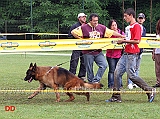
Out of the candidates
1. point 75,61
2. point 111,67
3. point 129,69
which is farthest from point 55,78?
point 75,61

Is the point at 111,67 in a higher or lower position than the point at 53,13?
lower

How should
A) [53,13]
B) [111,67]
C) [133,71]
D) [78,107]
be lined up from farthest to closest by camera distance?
1. [53,13]
2. [111,67]
3. [133,71]
4. [78,107]

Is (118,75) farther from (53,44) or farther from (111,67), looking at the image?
(111,67)

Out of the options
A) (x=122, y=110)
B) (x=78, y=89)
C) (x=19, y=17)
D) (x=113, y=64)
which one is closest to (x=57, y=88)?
(x=78, y=89)

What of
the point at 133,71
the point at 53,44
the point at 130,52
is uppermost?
the point at 53,44

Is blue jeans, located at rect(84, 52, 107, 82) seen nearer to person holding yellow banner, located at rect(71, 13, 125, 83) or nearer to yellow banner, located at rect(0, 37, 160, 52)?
person holding yellow banner, located at rect(71, 13, 125, 83)

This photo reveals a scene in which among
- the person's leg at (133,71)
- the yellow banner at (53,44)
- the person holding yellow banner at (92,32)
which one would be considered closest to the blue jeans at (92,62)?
the person holding yellow banner at (92,32)

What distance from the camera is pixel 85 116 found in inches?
284

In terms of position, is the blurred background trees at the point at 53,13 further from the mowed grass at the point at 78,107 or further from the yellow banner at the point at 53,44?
the mowed grass at the point at 78,107

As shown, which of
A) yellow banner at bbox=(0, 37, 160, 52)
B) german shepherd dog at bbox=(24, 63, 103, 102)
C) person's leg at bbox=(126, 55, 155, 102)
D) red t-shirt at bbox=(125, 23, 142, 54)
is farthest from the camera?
yellow banner at bbox=(0, 37, 160, 52)

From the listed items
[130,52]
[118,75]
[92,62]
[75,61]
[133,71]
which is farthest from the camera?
[75,61]

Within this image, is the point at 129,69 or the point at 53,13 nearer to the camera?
the point at 129,69

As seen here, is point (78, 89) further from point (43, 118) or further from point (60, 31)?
point (60, 31)

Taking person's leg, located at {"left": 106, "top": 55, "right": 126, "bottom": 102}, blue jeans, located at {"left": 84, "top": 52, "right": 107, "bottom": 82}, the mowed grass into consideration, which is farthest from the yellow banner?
the mowed grass
